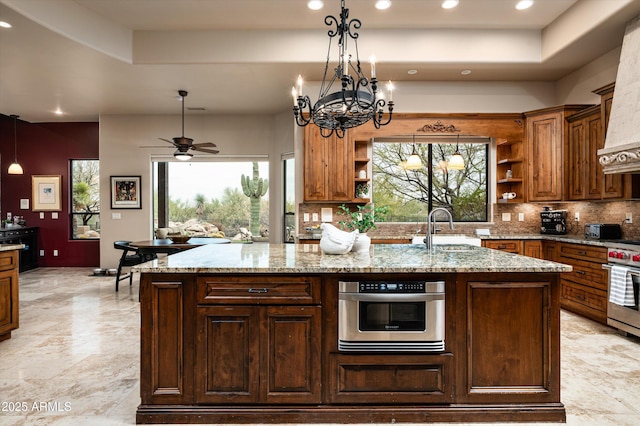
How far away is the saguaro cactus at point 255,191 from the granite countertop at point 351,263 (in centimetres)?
469

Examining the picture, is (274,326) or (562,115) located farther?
(562,115)

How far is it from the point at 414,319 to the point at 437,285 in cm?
24

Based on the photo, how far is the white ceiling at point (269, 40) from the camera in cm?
394

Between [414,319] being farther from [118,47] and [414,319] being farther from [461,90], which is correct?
[118,47]

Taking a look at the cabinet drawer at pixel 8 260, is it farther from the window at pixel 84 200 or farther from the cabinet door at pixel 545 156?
the cabinet door at pixel 545 156

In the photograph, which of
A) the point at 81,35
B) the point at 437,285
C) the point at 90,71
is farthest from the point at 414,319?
the point at 90,71

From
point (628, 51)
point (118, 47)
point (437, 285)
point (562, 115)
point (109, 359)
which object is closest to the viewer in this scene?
point (437, 285)

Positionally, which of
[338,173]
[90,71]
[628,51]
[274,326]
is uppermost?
[90,71]

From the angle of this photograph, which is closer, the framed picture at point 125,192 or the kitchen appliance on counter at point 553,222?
the kitchen appliance on counter at point 553,222

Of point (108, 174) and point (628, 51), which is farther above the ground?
point (628, 51)

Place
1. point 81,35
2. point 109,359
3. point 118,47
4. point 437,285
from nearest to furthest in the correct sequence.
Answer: point 437,285, point 109,359, point 81,35, point 118,47

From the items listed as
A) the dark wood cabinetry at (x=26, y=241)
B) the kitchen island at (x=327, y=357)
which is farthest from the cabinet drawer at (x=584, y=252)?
the dark wood cabinetry at (x=26, y=241)

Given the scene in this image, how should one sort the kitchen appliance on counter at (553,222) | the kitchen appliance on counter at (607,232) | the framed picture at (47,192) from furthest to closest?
1. the framed picture at (47,192)
2. the kitchen appliance on counter at (553,222)
3. the kitchen appliance on counter at (607,232)

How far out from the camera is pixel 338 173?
514 cm
